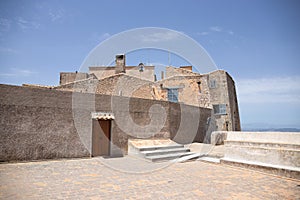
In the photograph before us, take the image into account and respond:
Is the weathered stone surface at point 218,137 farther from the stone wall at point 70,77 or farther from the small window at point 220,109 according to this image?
the stone wall at point 70,77

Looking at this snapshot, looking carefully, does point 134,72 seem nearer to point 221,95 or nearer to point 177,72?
point 177,72

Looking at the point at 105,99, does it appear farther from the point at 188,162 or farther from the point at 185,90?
the point at 185,90

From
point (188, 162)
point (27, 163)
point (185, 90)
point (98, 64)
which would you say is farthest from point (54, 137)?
point (98, 64)

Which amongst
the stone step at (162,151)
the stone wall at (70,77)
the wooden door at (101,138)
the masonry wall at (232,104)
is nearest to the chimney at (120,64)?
the stone wall at (70,77)

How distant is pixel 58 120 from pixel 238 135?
9995 mm

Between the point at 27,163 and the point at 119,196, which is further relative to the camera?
the point at 27,163

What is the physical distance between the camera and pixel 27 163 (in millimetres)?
7754

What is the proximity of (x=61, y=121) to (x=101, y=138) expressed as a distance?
2273mm

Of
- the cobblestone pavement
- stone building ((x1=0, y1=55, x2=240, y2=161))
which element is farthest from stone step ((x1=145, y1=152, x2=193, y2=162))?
stone building ((x1=0, y1=55, x2=240, y2=161))

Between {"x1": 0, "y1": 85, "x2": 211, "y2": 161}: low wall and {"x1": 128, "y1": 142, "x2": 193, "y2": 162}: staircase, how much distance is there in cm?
93

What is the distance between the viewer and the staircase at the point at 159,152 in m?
9.65

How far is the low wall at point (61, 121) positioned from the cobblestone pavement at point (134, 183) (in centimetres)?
72

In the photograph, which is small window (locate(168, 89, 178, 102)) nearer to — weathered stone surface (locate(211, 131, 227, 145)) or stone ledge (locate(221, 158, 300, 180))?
weathered stone surface (locate(211, 131, 227, 145))

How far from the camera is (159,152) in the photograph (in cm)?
1023
